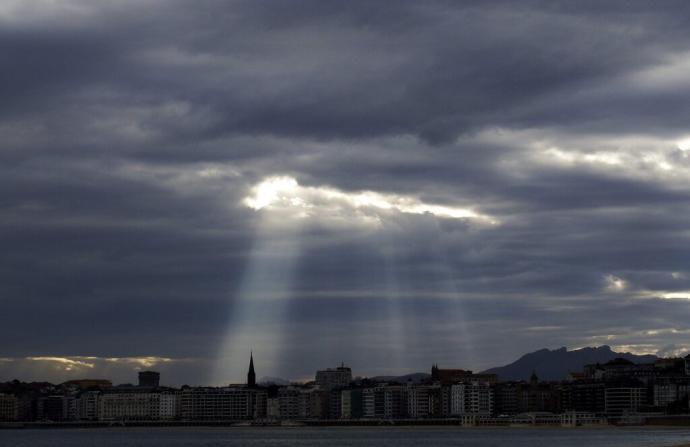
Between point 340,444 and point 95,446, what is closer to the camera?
point 340,444

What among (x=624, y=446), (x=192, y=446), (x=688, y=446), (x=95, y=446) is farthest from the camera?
(x=95, y=446)

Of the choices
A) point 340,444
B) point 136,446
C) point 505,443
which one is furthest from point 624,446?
point 136,446

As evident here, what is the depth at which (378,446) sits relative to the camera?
172250 millimetres

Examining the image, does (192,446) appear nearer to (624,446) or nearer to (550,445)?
(550,445)

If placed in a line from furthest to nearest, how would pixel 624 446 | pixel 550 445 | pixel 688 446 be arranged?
pixel 550 445, pixel 624 446, pixel 688 446

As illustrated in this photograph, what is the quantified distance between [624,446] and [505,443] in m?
34.0

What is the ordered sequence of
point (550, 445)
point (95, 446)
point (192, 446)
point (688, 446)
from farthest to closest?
point (95, 446)
point (192, 446)
point (550, 445)
point (688, 446)

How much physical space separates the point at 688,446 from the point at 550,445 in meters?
50.0

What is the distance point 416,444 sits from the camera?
17750 cm

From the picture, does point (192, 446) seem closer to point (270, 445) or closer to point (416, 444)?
point (270, 445)

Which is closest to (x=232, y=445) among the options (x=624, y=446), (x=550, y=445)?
(x=550, y=445)

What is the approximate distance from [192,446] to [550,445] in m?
51.5

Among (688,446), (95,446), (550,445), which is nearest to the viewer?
(688,446)

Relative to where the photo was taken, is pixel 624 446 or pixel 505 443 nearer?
pixel 624 446
